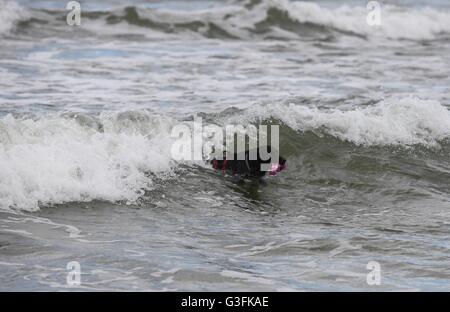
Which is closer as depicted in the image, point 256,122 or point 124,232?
point 124,232

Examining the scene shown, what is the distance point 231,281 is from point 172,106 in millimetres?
5973

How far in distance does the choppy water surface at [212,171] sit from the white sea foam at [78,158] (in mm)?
19

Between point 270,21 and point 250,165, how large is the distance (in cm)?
1228

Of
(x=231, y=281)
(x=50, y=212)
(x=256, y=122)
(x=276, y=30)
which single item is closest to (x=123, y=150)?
(x=50, y=212)

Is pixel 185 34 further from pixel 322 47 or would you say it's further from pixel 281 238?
pixel 281 238

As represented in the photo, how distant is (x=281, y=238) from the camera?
21.6ft

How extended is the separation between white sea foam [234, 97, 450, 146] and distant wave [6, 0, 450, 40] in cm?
818

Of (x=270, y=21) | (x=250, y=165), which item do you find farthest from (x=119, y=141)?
(x=270, y=21)

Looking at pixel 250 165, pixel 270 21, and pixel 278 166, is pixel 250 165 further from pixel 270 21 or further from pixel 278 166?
pixel 270 21

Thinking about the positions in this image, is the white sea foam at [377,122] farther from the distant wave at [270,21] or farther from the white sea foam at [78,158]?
the distant wave at [270,21]

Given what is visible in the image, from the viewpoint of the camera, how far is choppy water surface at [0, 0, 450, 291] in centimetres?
582

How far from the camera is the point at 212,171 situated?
28.1ft

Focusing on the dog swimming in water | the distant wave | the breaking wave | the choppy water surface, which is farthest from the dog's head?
the distant wave
